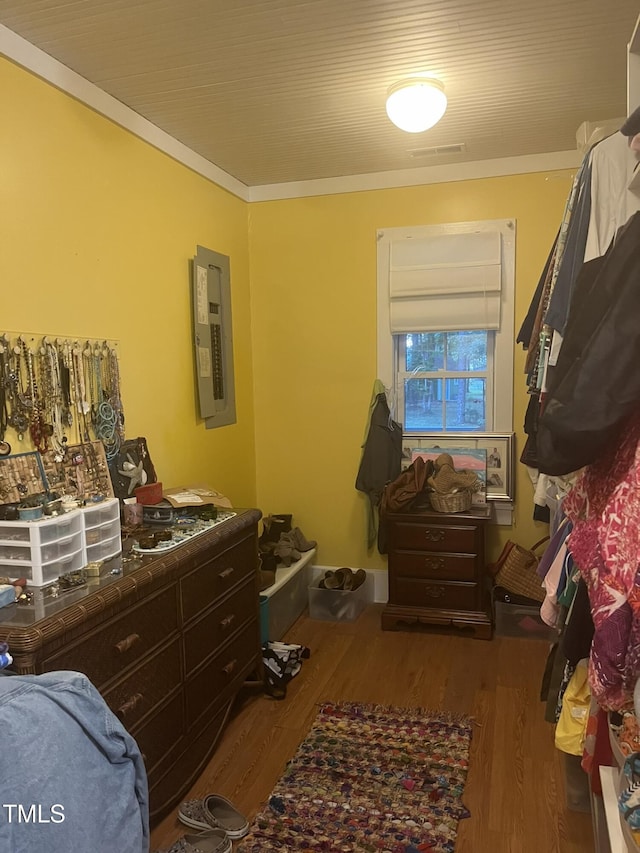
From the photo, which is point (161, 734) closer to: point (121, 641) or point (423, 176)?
point (121, 641)

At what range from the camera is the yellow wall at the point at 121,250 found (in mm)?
2203

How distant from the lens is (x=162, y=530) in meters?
2.45

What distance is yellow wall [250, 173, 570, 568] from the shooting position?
12.1ft

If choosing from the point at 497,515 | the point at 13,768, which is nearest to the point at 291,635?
the point at 497,515

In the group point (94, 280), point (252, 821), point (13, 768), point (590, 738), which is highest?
point (94, 280)

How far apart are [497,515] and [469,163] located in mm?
1988

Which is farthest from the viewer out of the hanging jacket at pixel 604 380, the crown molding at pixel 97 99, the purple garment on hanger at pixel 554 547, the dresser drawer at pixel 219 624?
the dresser drawer at pixel 219 624

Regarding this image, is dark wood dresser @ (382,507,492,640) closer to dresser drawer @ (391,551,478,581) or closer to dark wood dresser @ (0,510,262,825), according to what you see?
dresser drawer @ (391,551,478,581)

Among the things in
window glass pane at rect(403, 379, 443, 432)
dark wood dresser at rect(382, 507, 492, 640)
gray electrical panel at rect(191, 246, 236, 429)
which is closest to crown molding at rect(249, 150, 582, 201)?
gray electrical panel at rect(191, 246, 236, 429)

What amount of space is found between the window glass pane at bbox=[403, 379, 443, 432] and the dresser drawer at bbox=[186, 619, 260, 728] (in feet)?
5.19

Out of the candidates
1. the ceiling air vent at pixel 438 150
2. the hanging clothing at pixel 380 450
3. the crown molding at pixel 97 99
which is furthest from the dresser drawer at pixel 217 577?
the ceiling air vent at pixel 438 150

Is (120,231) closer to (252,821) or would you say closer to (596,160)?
(596,160)

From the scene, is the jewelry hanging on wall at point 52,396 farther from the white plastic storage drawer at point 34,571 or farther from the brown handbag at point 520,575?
the brown handbag at point 520,575

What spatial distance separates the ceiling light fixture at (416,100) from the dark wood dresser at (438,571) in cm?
192
